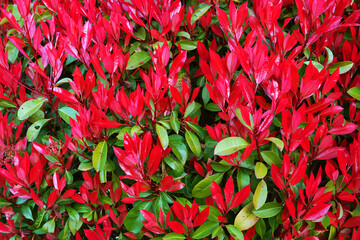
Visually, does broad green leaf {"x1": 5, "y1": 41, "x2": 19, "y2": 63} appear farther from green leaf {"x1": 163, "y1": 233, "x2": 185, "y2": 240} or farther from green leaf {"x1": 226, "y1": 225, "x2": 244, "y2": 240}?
green leaf {"x1": 226, "y1": 225, "x2": 244, "y2": 240}

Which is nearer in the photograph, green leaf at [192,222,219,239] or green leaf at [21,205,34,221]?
green leaf at [192,222,219,239]

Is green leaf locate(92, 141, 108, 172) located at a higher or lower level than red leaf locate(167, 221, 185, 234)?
higher

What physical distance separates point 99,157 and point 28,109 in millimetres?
386

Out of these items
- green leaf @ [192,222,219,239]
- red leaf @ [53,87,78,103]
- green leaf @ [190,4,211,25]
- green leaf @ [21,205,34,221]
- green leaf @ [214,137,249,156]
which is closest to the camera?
green leaf @ [214,137,249,156]

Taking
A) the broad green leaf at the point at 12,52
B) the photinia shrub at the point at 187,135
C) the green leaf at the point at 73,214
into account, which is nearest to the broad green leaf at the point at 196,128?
the photinia shrub at the point at 187,135

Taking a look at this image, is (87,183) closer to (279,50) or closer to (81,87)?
(81,87)

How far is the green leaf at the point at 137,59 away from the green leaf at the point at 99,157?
1.24 ft

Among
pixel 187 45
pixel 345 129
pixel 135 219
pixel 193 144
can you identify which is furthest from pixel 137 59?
pixel 345 129

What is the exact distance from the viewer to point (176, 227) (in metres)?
1.14

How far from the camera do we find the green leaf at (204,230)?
1194 mm

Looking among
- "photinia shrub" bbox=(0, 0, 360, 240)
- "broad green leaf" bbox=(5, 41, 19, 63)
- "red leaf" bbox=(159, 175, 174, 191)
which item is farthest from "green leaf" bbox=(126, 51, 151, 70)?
"broad green leaf" bbox=(5, 41, 19, 63)

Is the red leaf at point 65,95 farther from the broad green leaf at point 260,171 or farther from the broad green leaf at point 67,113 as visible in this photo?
the broad green leaf at point 260,171

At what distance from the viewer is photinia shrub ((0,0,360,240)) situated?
1.18 m

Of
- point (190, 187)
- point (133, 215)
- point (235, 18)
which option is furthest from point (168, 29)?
point (133, 215)
